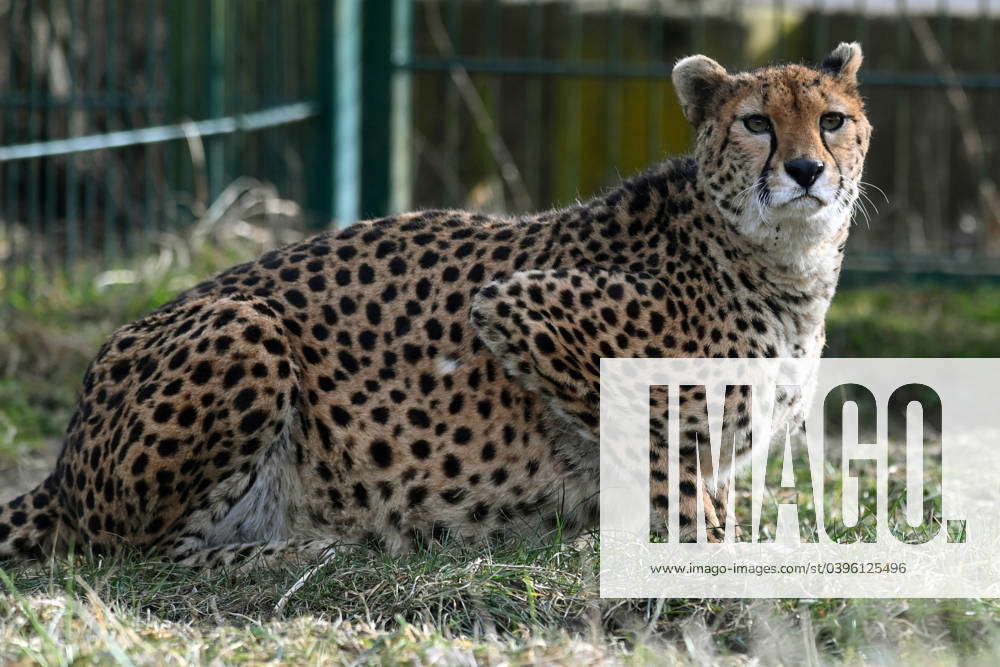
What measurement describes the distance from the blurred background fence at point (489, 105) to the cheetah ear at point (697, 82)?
4270 millimetres

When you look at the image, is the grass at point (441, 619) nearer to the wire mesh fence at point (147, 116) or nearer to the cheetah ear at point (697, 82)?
the cheetah ear at point (697, 82)

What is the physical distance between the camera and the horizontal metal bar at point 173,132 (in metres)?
7.11

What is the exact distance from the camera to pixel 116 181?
1068cm

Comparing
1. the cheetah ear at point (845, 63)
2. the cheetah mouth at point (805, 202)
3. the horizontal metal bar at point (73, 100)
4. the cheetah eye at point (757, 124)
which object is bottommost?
the cheetah mouth at point (805, 202)

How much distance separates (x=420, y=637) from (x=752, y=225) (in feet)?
5.28

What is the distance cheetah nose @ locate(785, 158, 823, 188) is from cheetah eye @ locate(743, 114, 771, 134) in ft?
0.65

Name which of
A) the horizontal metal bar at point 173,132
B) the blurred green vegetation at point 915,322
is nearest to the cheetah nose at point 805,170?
the blurred green vegetation at point 915,322

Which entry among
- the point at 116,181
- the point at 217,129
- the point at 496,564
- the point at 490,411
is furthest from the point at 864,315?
the point at 116,181

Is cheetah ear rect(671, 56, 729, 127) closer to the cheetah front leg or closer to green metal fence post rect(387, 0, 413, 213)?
the cheetah front leg

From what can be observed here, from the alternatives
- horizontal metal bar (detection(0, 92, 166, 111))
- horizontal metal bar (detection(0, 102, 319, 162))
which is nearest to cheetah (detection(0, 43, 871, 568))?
horizontal metal bar (detection(0, 102, 319, 162))

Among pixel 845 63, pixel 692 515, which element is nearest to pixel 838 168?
pixel 845 63

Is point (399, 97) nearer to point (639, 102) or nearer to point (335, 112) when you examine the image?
point (335, 112)

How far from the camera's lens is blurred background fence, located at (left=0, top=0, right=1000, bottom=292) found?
8.98m

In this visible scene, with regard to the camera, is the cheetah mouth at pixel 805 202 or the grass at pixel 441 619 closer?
the grass at pixel 441 619
